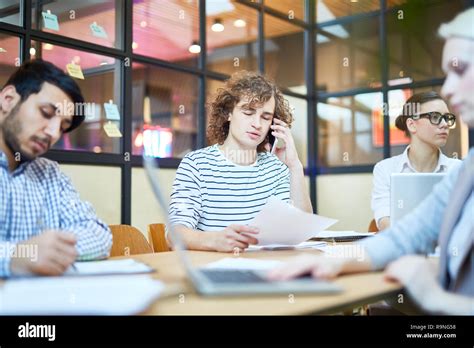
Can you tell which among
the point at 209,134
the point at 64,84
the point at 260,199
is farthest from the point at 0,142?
the point at 209,134

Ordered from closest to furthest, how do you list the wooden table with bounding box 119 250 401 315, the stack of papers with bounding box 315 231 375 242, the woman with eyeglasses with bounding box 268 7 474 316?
the wooden table with bounding box 119 250 401 315 < the woman with eyeglasses with bounding box 268 7 474 316 < the stack of papers with bounding box 315 231 375 242

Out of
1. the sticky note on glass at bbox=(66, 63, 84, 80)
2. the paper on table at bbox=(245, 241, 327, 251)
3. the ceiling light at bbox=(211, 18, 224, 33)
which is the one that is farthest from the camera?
the ceiling light at bbox=(211, 18, 224, 33)

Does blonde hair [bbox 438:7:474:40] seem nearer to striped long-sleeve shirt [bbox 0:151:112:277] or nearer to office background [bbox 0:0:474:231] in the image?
office background [bbox 0:0:474:231]

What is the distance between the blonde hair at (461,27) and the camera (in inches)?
41.1

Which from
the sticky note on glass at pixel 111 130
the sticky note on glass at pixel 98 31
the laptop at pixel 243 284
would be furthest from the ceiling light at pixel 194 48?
the laptop at pixel 243 284

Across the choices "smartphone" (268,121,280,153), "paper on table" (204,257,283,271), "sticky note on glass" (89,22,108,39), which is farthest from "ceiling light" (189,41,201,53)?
"paper on table" (204,257,283,271)

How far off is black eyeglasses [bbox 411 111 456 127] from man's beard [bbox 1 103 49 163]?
3.16ft

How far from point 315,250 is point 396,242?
1.36 ft

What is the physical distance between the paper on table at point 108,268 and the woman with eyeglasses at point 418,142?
0.66 meters

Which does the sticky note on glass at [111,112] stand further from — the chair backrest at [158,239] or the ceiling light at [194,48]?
the ceiling light at [194,48]

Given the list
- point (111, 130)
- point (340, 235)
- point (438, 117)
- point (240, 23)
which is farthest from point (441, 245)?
point (240, 23)

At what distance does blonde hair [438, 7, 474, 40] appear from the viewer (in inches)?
41.1

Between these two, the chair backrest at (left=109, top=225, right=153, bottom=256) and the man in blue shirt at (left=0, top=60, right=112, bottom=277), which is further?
the chair backrest at (left=109, top=225, right=153, bottom=256)

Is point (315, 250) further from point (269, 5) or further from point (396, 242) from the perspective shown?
point (269, 5)
